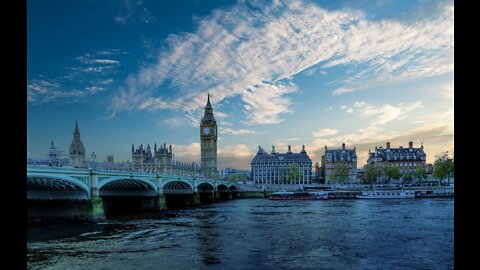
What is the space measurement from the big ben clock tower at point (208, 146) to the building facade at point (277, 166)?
20.0 metres

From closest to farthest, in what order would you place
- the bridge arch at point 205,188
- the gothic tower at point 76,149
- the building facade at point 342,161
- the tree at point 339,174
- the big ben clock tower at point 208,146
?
the bridge arch at point 205,188 < the gothic tower at point 76,149 < the tree at point 339,174 < the building facade at point 342,161 < the big ben clock tower at point 208,146

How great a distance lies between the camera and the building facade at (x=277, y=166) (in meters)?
163

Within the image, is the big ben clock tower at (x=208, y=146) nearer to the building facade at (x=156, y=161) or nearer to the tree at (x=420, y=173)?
the building facade at (x=156, y=161)

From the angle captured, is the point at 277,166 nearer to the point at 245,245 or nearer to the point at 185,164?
the point at 185,164

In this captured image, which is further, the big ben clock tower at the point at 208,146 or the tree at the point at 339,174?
the big ben clock tower at the point at 208,146

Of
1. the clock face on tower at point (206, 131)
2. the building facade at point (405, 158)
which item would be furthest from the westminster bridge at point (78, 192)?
the clock face on tower at point (206, 131)

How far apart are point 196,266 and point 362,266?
8.48 metres

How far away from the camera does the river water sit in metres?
19.5

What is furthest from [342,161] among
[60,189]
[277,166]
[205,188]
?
[60,189]

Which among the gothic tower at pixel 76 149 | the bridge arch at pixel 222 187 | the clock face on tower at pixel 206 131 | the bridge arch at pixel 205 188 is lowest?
the bridge arch at pixel 222 187

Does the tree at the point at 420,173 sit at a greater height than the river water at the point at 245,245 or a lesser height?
lesser
